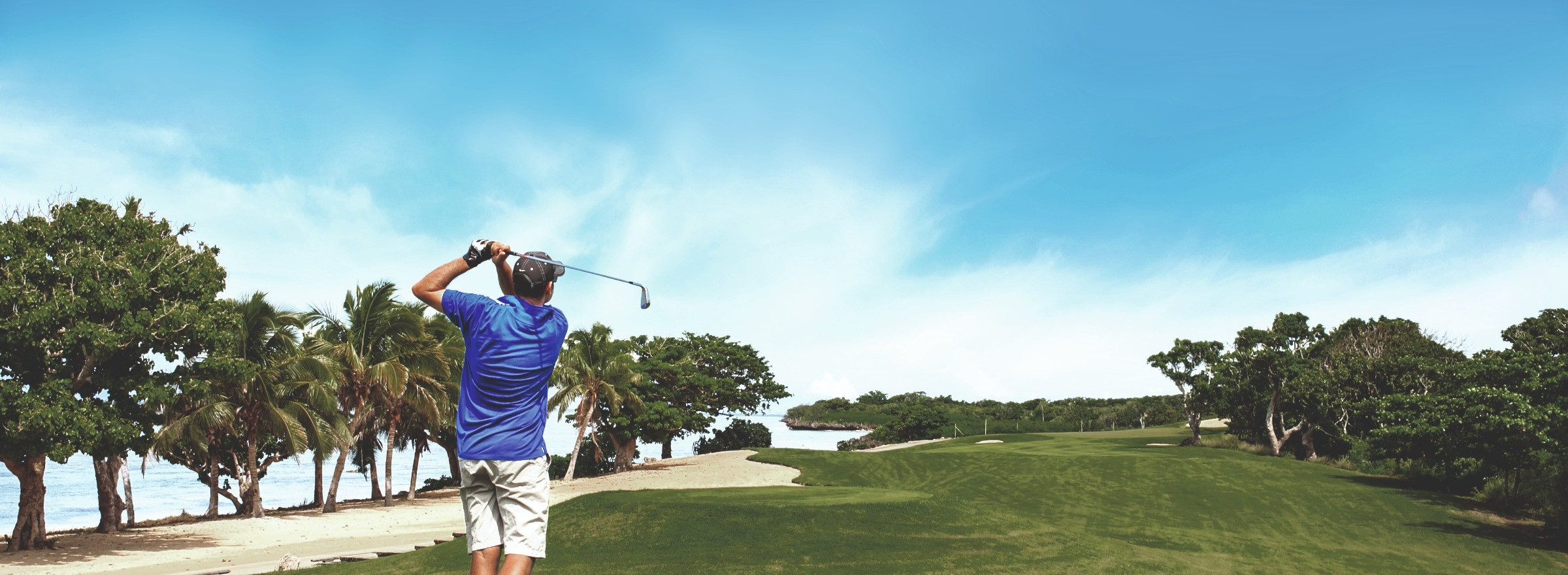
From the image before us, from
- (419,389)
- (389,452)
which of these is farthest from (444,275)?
(389,452)

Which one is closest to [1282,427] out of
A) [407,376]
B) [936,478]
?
[936,478]

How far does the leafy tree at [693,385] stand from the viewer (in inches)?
1606

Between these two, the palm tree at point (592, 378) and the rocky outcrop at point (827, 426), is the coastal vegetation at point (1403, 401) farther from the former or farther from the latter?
the rocky outcrop at point (827, 426)

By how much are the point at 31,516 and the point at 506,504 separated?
70.1 ft

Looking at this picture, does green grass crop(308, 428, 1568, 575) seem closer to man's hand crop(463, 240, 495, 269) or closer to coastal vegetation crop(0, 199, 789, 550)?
coastal vegetation crop(0, 199, 789, 550)

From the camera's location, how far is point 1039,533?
16250 mm

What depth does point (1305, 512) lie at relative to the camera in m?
23.5

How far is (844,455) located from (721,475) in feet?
27.7

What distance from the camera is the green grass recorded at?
44.3 ft

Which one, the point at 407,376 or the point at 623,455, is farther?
the point at 623,455

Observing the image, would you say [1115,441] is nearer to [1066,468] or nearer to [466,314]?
[1066,468]

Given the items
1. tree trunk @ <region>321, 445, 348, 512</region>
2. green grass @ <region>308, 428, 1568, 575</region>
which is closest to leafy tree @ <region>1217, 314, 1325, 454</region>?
green grass @ <region>308, 428, 1568, 575</region>

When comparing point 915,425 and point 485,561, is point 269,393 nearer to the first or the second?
point 485,561

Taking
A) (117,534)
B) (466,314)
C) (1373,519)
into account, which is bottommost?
(1373,519)
